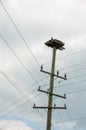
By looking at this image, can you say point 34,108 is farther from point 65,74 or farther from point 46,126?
point 65,74

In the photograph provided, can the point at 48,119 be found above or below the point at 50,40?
below

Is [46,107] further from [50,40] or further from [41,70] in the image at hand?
[50,40]

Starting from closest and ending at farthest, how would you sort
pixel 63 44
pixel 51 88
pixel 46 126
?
pixel 46 126 → pixel 51 88 → pixel 63 44

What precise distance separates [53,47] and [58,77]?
3043 millimetres

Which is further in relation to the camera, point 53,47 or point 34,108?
point 53,47

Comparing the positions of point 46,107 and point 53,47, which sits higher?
point 53,47

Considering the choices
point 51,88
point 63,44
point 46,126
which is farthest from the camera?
point 63,44

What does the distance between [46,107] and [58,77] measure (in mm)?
3176

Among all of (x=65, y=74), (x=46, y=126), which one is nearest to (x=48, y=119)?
(x=46, y=126)

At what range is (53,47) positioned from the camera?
107 feet

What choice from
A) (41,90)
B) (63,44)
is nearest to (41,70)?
(41,90)

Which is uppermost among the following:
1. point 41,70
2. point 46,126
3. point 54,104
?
point 41,70

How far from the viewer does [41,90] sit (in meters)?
29.7

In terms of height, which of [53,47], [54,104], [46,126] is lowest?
[46,126]
